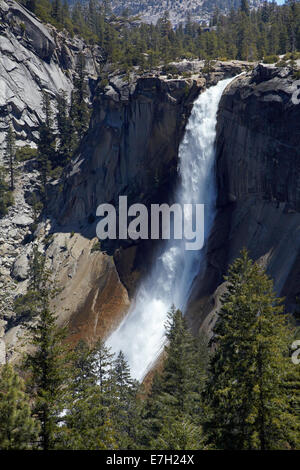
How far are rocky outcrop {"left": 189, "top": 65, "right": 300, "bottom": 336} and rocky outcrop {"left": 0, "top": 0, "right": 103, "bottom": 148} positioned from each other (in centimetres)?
4824

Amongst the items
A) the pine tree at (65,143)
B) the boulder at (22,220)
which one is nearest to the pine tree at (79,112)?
the pine tree at (65,143)

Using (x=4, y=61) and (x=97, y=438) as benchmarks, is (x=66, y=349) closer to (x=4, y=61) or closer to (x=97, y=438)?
(x=97, y=438)

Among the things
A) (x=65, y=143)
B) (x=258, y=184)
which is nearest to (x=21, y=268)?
(x=65, y=143)

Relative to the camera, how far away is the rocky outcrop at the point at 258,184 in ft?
118

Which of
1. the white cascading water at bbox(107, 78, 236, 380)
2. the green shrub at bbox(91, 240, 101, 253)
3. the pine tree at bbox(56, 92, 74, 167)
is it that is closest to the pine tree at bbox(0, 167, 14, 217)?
the pine tree at bbox(56, 92, 74, 167)

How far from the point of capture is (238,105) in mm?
43438

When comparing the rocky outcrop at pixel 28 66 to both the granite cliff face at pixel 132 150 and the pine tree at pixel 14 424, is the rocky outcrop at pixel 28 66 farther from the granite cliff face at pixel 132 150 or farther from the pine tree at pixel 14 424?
the pine tree at pixel 14 424

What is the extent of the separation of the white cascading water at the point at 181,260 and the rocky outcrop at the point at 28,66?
42.4m

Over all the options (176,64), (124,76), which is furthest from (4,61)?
→ (176,64)

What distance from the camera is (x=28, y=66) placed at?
84375 mm

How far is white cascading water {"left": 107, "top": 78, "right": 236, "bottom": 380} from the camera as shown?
44938mm

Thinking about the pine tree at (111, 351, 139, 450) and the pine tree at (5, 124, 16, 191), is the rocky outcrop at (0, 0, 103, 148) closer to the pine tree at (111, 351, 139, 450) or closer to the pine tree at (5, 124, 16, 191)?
the pine tree at (5, 124, 16, 191)

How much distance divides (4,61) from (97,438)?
82.6 m

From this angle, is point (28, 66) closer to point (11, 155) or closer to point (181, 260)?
point (11, 155)
